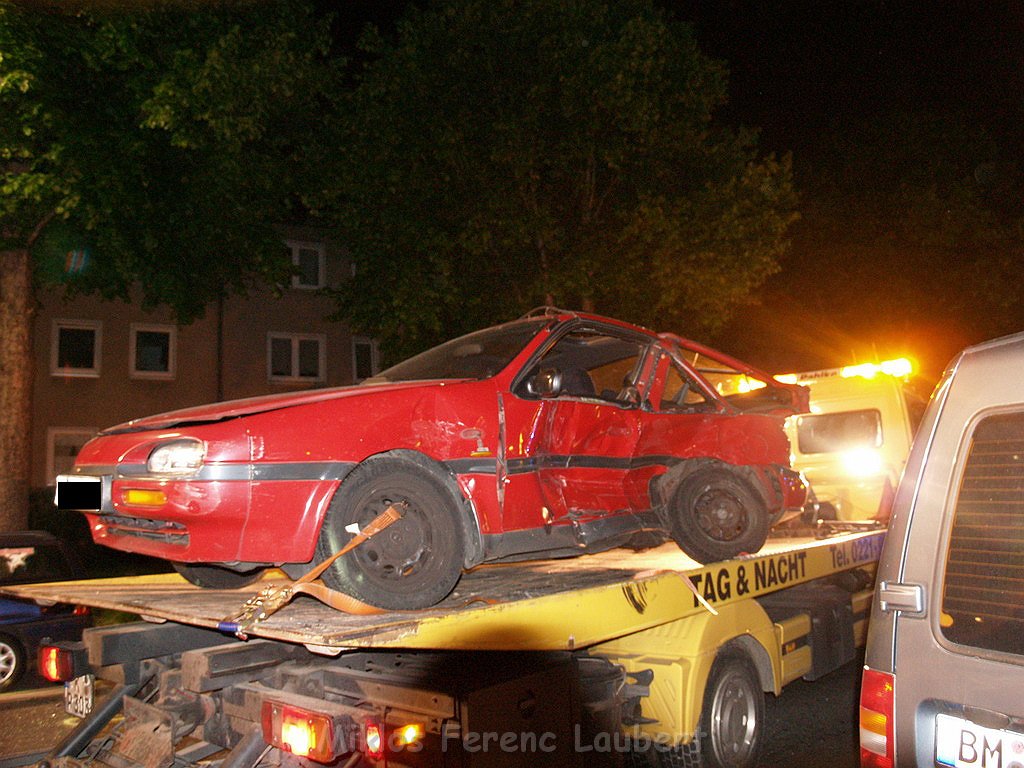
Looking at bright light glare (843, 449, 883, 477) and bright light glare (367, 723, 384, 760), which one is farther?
bright light glare (843, 449, 883, 477)

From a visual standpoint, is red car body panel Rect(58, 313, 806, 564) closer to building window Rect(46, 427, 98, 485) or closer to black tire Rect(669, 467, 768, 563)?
black tire Rect(669, 467, 768, 563)

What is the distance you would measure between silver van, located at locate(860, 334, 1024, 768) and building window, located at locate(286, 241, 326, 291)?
78.6 ft

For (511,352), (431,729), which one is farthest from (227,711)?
(511,352)

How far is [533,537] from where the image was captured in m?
4.55

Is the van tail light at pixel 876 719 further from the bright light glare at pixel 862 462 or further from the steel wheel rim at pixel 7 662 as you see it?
the steel wheel rim at pixel 7 662

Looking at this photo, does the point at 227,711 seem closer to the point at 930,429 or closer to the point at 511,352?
the point at 511,352

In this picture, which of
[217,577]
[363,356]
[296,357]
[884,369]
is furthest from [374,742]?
[363,356]

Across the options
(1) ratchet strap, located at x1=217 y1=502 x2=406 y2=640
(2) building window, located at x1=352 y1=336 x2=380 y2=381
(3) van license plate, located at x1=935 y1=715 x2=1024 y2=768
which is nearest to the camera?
(3) van license plate, located at x1=935 y1=715 x2=1024 y2=768

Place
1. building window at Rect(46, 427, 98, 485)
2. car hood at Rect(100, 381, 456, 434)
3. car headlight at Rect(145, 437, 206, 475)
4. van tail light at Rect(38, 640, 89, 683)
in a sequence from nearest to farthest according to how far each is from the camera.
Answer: car headlight at Rect(145, 437, 206, 475), car hood at Rect(100, 381, 456, 434), van tail light at Rect(38, 640, 89, 683), building window at Rect(46, 427, 98, 485)

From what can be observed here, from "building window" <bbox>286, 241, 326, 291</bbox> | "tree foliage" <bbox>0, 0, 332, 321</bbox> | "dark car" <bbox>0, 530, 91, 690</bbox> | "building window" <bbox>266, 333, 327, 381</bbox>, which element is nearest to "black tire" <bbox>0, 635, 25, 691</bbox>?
"dark car" <bbox>0, 530, 91, 690</bbox>

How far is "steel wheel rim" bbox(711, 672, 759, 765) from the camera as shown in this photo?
185 inches

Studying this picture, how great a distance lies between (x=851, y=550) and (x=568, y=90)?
9.64m

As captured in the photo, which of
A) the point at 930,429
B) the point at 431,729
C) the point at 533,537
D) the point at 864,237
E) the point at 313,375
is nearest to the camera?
the point at 930,429

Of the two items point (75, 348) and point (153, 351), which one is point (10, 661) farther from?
point (153, 351)
